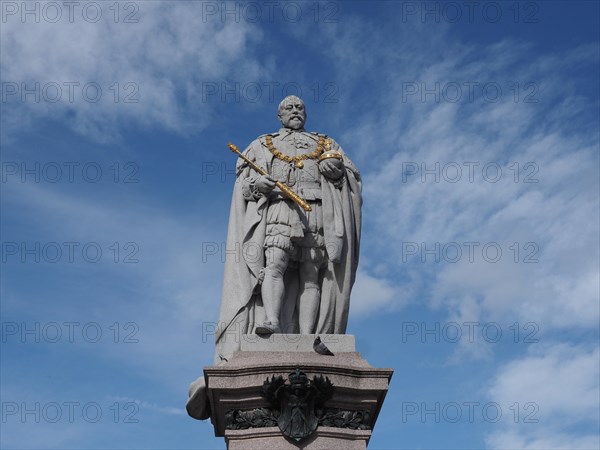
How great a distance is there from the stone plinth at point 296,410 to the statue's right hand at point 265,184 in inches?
122

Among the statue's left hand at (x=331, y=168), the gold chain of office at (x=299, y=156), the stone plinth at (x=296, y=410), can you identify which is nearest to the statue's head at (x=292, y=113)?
the gold chain of office at (x=299, y=156)

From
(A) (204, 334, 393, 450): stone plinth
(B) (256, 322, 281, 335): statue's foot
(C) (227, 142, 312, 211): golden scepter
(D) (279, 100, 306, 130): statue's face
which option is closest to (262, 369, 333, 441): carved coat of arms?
(A) (204, 334, 393, 450): stone plinth

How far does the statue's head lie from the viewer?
1850 cm

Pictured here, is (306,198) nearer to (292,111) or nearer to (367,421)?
(292,111)

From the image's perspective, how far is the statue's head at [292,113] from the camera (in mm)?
18500

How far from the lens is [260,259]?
666 inches

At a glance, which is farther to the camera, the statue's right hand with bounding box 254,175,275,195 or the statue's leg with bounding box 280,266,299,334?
the statue's right hand with bounding box 254,175,275,195

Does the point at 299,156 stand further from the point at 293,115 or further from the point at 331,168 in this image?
the point at 293,115

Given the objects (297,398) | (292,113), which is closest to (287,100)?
(292,113)

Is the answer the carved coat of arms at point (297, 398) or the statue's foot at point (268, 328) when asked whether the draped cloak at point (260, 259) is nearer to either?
the statue's foot at point (268, 328)

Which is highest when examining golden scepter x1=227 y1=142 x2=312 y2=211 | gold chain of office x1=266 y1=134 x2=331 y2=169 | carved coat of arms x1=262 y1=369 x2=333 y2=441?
gold chain of office x1=266 y1=134 x2=331 y2=169

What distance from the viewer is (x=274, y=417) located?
49.3 ft

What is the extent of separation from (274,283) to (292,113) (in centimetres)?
362

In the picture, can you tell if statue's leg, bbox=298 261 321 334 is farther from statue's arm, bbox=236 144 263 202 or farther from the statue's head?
the statue's head
